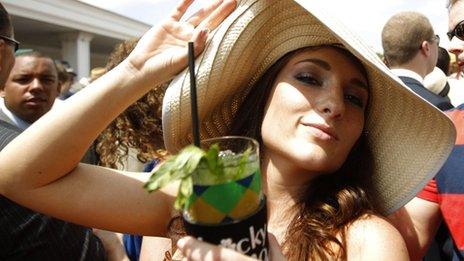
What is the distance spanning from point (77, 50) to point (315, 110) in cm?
1785

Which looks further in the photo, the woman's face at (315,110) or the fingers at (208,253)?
the woman's face at (315,110)

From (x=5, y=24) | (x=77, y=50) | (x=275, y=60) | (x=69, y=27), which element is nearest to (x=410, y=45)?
(x=275, y=60)

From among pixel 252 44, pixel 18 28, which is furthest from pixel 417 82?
pixel 18 28

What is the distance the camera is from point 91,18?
18.0 metres

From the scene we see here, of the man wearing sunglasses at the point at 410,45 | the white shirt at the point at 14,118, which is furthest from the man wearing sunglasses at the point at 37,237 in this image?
the man wearing sunglasses at the point at 410,45

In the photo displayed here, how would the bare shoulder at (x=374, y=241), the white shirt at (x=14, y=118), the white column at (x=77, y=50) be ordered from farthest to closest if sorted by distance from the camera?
1. the white column at (x=77, y=50)
2. the white shirt at (x=14, y=118)
3. the bare shoulder at (x=374, y=241)

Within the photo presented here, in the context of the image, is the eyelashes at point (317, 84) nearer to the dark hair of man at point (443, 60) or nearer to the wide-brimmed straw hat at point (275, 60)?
the wide-brimmed straw hat at point (275, 60)

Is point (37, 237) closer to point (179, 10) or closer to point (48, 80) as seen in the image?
point (179, 10)

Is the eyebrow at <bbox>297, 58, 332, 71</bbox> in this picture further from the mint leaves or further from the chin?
the mint leaves

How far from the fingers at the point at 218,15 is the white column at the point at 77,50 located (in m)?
17.2

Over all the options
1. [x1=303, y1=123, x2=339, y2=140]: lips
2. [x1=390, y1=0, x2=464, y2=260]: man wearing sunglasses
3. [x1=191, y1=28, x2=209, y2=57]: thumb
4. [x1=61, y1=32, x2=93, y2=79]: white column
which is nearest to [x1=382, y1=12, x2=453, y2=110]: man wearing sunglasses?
[x1=390, y1=0, x2=464, y2=260]: man wearing sunglasses

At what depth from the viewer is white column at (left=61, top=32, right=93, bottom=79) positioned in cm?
1772

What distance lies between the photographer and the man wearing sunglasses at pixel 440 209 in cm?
164

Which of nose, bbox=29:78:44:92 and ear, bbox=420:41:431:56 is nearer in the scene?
ear, bbox=420:41:431:56
